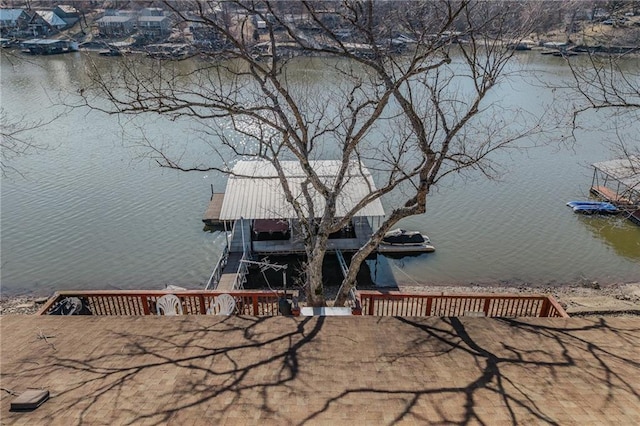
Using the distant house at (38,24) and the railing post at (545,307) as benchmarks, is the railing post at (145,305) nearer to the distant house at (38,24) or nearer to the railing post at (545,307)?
the distant house at (38,24)

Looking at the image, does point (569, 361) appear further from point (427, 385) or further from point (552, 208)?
point (552, 208)

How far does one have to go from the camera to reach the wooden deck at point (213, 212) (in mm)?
16531

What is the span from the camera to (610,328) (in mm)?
6258

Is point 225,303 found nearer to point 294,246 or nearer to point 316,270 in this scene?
point 316,270

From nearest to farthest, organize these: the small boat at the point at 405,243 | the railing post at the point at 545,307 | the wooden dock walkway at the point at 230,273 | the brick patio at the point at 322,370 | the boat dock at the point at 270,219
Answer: the brick patio at the point at 322,370
the railing post at the point at 545,307
the wooden dock walkway at the point at 230,273
the boat dock at the point at 270,219
the small boat at the point at 405,243

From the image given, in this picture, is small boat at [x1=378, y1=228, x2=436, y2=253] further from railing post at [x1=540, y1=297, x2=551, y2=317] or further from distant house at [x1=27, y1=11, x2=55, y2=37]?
distant house at [x1=27, y1=11, x2=55, y2=37]

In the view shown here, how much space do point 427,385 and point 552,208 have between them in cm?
1606

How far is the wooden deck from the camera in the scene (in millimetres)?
16531

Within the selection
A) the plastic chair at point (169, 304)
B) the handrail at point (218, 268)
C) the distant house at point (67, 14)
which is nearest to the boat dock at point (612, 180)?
the handrail at point (218, 268)

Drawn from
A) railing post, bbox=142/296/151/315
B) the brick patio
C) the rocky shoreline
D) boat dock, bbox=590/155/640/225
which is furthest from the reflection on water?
railing post, bbox=142/296/151/315

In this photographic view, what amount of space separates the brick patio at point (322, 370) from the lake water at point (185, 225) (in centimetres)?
779

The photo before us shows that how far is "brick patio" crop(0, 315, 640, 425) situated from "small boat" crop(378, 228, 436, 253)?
336 inches

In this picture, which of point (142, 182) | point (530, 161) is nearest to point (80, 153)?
point (142, 182)

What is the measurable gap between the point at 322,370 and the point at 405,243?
10.4 meters
